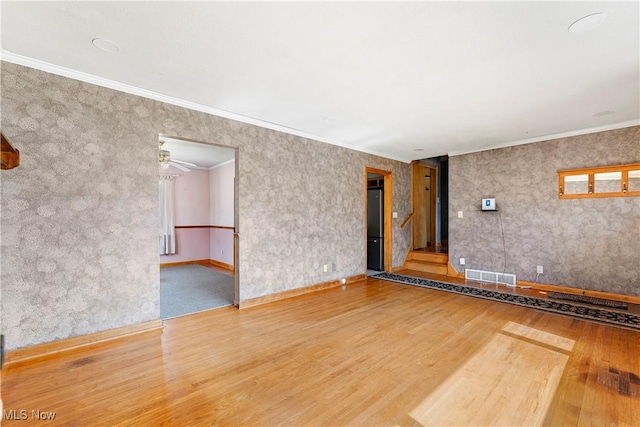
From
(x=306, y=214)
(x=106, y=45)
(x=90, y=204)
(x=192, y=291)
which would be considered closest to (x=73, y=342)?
(x=90, y=204)

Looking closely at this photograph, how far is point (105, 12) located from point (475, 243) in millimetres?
6015

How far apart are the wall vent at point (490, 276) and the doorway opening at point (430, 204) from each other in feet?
3.59

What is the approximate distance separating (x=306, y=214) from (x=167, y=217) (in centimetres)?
413

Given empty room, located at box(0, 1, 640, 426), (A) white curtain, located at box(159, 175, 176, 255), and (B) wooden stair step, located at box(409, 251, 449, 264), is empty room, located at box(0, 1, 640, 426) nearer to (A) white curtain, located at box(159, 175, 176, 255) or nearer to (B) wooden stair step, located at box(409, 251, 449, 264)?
(B) wooden stair step, located at box(409, 251, 449, 264)

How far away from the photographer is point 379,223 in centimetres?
631

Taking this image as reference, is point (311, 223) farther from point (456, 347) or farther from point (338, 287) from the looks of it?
point (456, 347)

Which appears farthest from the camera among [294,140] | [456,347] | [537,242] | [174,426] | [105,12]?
[537,242]

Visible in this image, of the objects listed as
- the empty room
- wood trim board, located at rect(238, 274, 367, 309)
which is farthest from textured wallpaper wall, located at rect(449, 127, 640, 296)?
wood trim board, located at rect(238, 274, 367, 309)

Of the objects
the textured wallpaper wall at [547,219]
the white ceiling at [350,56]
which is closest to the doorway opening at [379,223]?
the textured wallpaper wall at [547,219]

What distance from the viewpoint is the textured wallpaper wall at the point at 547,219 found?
13.6ft

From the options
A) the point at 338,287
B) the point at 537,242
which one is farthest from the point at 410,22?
the point at 537,242

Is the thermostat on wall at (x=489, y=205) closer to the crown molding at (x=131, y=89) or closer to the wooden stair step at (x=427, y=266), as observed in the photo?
the wooden stair step at (x=427, y=266)

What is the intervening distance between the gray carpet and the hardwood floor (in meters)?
0.44

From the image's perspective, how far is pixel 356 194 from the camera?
17.7ft
